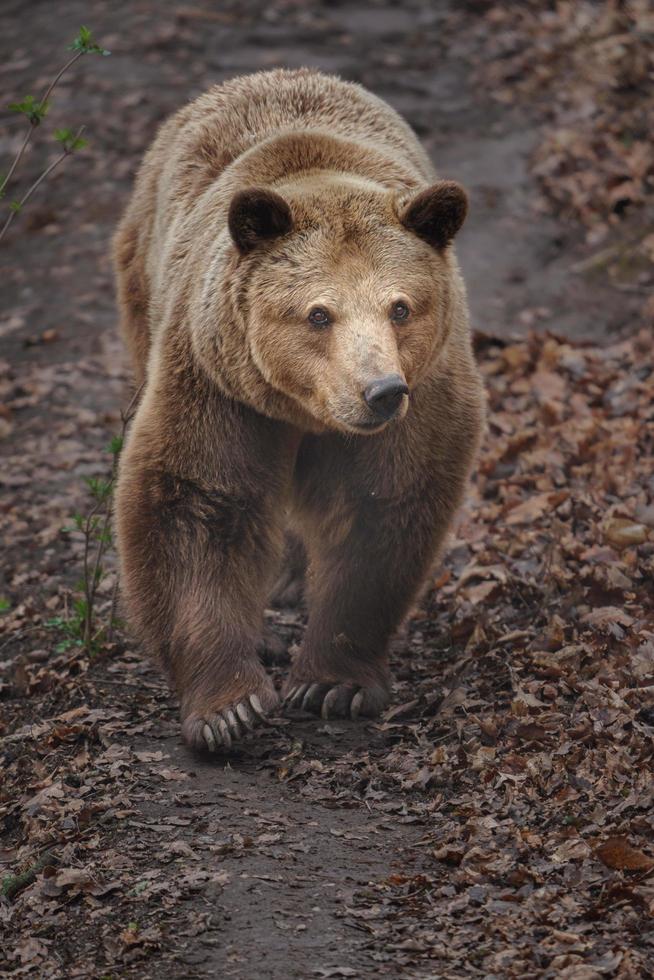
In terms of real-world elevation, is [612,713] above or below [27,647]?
above

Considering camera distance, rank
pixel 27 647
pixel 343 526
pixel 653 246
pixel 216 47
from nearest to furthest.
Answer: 1. pixel 343 526
2. pixel 27 647
3. pixel 653 246
4. pixel 216 47

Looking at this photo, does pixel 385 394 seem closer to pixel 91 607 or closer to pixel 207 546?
pixel 207 546

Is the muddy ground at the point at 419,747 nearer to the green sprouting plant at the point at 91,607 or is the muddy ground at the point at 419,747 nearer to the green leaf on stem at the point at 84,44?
the green sprouting plant at the point at 91,607

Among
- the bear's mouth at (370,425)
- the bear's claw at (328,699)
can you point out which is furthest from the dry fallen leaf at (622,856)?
the bear's claw at (328,699)

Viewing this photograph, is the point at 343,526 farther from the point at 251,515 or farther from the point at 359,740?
A: the point at 359,740

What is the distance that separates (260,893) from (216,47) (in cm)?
1428

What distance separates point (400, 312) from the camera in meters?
5.21

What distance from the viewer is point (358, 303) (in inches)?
201

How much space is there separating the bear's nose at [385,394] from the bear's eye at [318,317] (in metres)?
0.44

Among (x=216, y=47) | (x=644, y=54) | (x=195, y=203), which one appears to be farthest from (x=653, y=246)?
(x=216, y=47)

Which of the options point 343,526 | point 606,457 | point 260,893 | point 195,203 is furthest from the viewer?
point 606,457

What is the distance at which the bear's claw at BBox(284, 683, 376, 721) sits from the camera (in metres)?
6.07

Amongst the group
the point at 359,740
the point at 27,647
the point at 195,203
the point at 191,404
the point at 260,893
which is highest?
the point at 195,203

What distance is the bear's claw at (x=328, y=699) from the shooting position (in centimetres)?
607
